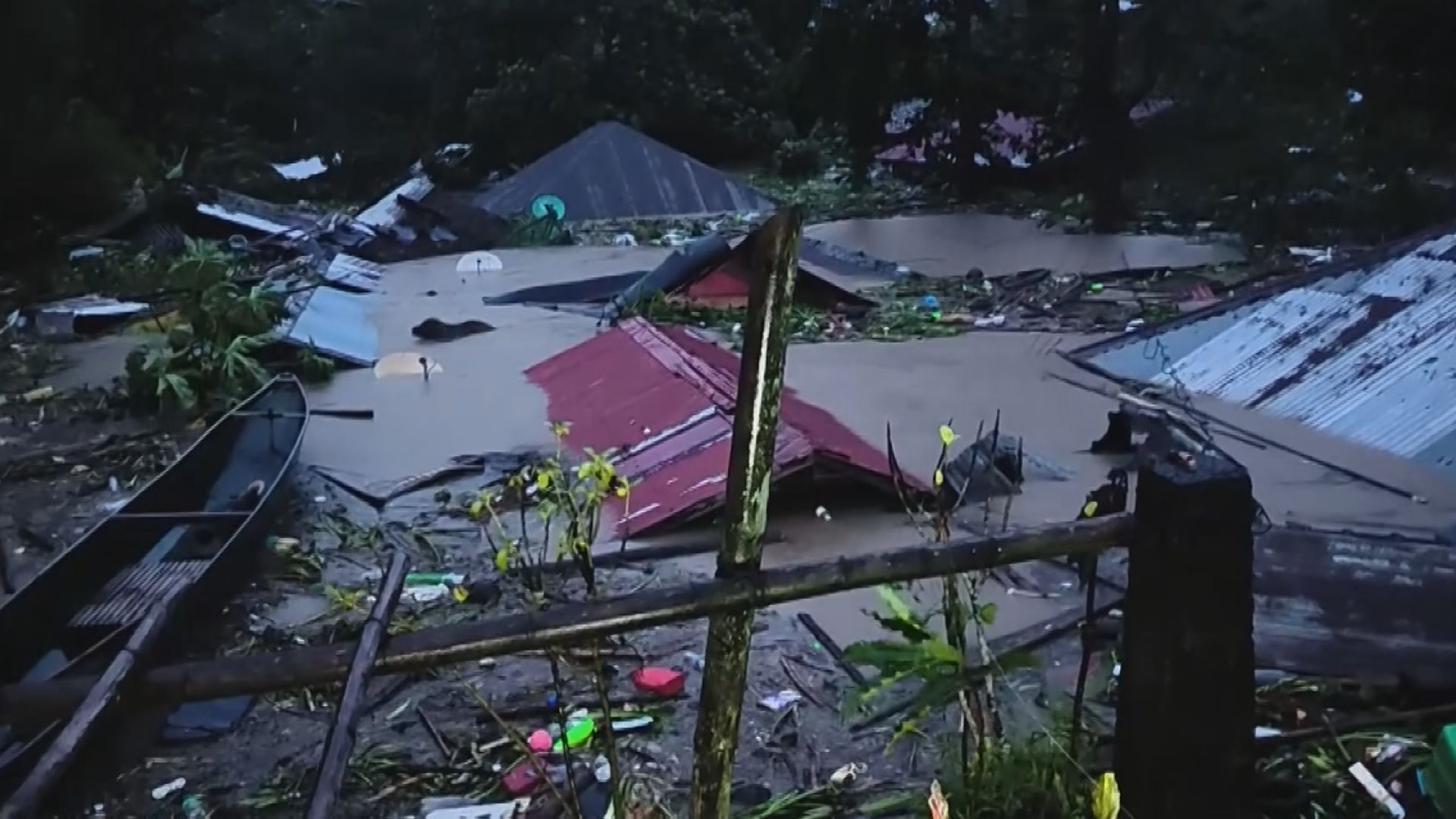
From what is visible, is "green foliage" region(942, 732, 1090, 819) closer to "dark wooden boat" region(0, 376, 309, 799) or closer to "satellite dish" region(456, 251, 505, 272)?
"dark wooden boat" region(0, 376, 309, 799)

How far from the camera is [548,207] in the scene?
20172 mm

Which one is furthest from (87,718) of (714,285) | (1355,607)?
(714,285)

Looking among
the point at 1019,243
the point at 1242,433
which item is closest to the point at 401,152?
the point at 1019,243

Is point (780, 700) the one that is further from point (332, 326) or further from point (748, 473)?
point (332, 326)

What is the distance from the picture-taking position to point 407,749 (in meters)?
4.23

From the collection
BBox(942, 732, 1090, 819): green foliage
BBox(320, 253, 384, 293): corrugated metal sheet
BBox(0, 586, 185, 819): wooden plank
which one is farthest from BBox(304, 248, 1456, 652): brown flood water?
BBox(0, 586, 185, 819): wooden plank

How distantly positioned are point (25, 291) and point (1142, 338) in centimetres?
881

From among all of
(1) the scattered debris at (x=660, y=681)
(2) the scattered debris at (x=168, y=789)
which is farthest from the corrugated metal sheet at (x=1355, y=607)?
(2) the scattered debris at (x=168, y=789)

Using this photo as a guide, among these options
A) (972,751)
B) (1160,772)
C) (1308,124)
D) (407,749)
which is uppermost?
(1308,124)

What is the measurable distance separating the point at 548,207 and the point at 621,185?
67.8 inches

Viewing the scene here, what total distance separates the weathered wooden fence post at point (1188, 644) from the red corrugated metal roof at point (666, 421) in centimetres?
348

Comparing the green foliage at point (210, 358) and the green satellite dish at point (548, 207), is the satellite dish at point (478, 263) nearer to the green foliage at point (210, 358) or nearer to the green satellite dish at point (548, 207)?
the green satellite dish at point (548, 207)

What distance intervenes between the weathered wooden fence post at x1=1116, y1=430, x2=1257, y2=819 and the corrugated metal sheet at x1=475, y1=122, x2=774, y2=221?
18.9 m

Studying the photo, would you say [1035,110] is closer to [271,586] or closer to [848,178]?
[848,178]
